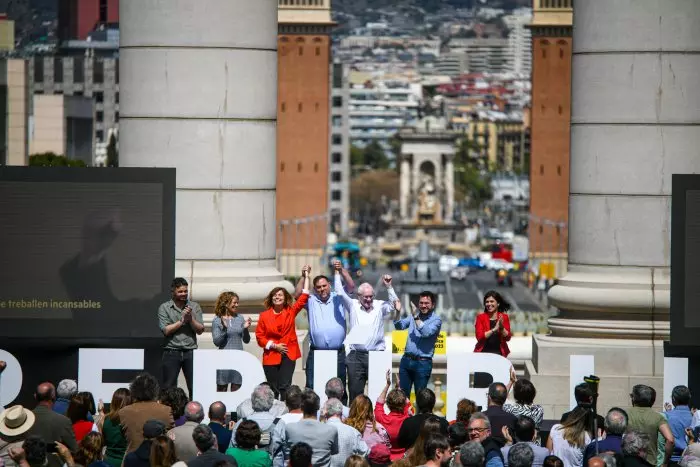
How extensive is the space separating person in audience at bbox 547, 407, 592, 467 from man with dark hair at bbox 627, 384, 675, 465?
0.46 meters

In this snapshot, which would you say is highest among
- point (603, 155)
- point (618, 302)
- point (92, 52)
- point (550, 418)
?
point (92, 52)

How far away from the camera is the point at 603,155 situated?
58.9ft

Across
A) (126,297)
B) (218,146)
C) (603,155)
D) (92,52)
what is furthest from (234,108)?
(92,52)

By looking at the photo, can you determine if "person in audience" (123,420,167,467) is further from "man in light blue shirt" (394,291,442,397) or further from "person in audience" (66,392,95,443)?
"man in light blue shirt" (394,291,442,397)

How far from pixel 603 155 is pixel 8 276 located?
6017 millimetres

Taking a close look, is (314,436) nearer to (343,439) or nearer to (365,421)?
(343,439)

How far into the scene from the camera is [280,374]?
16.8 metres

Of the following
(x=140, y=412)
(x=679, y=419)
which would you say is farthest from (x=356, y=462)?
(x=679, y=419)

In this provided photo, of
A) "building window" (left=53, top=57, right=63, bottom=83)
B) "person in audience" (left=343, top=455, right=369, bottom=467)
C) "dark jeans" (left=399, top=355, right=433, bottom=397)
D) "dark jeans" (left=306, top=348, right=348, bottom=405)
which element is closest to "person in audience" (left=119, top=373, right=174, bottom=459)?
"person in audience" (left=343, top=455, right=369, bottom=467)

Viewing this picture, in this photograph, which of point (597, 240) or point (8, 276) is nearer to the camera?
point (8, 276)

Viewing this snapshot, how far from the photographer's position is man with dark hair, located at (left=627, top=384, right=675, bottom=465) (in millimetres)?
13836

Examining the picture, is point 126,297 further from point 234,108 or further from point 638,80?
point 638,80

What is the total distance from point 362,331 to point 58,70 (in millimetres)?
151388

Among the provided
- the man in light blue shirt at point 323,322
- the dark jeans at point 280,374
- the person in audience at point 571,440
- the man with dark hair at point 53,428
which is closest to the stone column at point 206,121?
the man in light blue shirt at point 323,322
